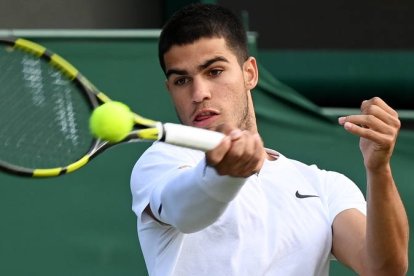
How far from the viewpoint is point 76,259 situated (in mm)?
4434

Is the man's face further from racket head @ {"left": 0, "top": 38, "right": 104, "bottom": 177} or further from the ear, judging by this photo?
racket head @ {"left": 0, "top": 38, "right": 104, "bottom": 177}

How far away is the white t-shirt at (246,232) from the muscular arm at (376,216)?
5 cm

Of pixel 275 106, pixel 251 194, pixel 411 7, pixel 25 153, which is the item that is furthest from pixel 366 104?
pixel 411 7

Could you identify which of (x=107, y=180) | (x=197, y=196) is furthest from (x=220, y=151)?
(x=107, y=180)

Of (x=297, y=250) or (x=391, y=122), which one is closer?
(x=391, y=122)

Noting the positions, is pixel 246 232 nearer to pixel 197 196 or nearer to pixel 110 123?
pixel 197 196

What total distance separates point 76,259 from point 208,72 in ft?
5.50

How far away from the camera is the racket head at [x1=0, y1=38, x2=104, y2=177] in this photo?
2682 mm

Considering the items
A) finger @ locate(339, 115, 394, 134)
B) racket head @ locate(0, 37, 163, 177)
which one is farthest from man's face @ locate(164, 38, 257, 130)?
finger @ locate(339, 115, 394, 134)

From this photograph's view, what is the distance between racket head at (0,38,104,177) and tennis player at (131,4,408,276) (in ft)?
0.67

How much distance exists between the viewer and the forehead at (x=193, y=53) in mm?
2975

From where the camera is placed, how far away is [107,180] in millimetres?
4465

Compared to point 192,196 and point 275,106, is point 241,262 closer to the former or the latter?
point 192,196

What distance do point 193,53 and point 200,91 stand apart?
124 millimetres
